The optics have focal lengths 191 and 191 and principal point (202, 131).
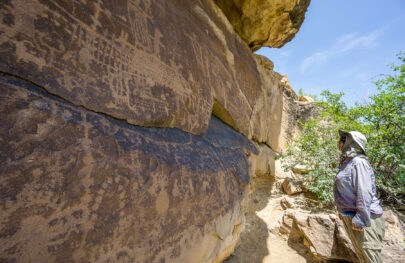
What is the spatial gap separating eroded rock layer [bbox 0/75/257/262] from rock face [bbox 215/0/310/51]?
2.21 metres

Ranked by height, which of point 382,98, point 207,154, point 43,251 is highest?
point 382,98

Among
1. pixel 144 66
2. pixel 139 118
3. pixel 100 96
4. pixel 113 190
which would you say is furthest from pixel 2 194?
pixel 144 66

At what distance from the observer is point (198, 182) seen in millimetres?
1225

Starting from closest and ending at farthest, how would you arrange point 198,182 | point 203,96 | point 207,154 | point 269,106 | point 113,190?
1. point 113,190
2. point 198,182
3. point 207,154
4. point 203,96
5. point 269,106

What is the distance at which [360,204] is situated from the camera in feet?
5.09

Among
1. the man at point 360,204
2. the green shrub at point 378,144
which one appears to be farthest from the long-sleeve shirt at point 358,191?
the green shrub at point 378,144

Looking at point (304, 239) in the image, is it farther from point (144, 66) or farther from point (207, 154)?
point (144, 66)

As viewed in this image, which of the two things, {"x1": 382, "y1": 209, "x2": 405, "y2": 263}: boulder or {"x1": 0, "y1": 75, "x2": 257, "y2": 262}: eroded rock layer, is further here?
{"x1": 382, "y1": 209, "x2": 405, "y2": 263}: boulder

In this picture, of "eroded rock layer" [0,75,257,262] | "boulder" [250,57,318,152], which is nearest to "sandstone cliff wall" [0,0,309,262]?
"eroded rock layer" [0,75,257,262]

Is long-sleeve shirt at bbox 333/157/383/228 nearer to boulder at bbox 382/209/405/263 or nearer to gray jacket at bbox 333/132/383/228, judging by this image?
gray jacket at bbox 333/132/383/228

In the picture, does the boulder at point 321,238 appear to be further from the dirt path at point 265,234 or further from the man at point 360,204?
the man at point 360,204

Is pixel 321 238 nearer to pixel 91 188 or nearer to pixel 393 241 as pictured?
pixel 393 241

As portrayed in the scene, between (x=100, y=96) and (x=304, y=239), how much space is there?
3.39 metres

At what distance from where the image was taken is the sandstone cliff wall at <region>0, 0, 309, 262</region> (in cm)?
60
